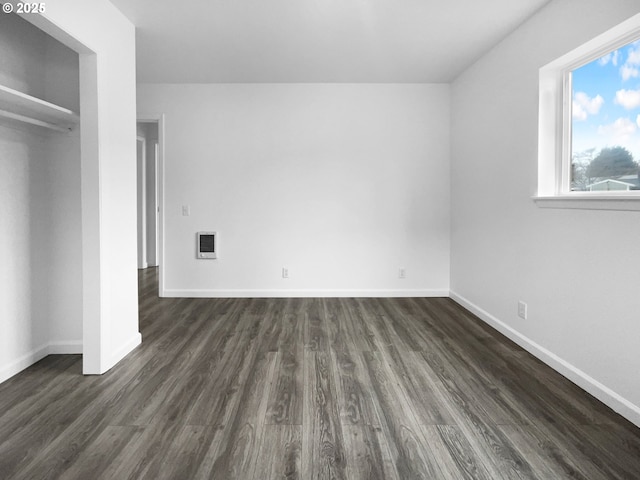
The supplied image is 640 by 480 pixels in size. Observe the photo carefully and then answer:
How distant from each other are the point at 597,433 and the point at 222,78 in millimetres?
4617

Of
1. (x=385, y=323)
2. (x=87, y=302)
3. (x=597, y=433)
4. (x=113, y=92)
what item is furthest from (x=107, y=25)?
(x=597, y=433)

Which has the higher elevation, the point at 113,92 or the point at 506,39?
the point at 506,39

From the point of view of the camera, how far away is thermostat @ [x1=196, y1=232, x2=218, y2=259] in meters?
4.96

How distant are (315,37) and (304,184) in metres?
1.81

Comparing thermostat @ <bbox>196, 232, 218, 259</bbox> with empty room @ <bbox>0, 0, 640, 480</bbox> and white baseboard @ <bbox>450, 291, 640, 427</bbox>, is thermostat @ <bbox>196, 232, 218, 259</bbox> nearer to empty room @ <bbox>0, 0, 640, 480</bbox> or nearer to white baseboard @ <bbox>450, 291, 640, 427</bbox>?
empty room @ <bbox>0, 0, 640, 480</bbox>

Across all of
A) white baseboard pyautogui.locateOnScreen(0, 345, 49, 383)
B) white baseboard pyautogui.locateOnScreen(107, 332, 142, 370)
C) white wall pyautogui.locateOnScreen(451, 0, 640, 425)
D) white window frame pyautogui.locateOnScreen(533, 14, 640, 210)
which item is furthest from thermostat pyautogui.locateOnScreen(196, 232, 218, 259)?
white window frame pyautogui.locateOnScreen(533, 14, 640, 210)

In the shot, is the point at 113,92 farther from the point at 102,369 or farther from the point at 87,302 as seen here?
the point at 102,369

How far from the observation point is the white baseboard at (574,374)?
2119 millimetres

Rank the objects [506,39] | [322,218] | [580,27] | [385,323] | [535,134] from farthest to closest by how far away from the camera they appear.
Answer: [322,218]
[385,323]
[506,39]
[535,134]
[580,27]

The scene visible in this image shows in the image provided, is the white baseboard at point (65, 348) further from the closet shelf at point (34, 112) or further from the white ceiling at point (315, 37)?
the white ceiling at point (315, 37)

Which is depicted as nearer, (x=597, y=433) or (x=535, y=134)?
(x=597, y=433)

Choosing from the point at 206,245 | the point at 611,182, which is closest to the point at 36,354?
the point at 206,245

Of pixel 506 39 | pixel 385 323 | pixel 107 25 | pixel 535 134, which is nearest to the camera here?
pixel 107 25

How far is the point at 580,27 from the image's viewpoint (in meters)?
2.53
